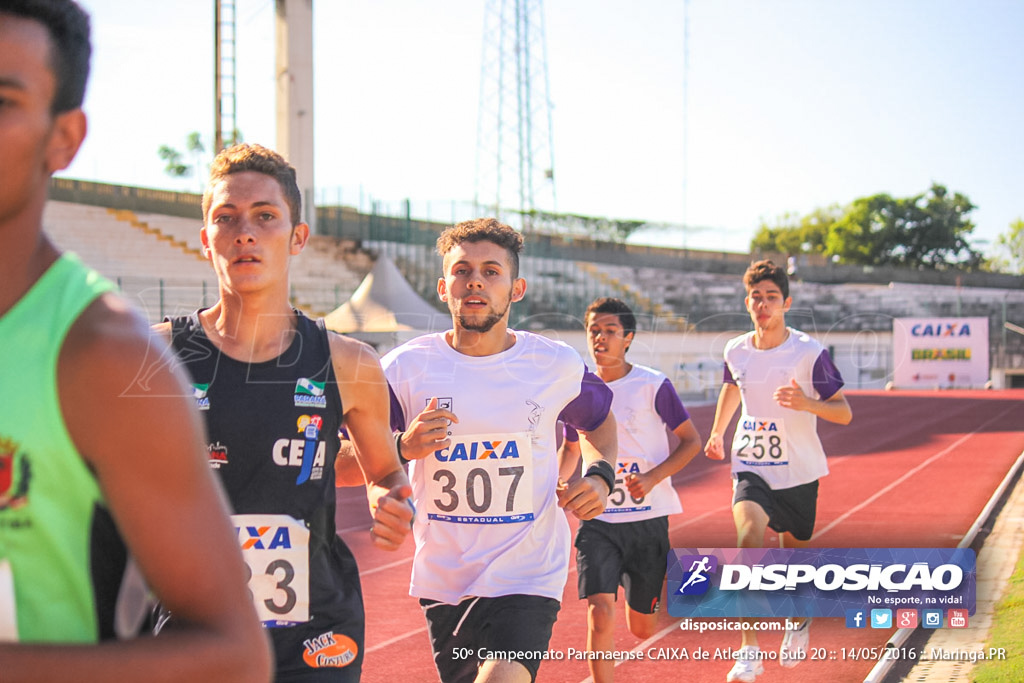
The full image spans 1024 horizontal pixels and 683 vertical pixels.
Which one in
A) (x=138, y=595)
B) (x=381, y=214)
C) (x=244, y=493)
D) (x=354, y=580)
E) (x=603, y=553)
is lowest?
(x=603, y=553)

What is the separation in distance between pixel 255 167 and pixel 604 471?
1.71 m

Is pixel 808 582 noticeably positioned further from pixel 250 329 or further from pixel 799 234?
pixel 799 234

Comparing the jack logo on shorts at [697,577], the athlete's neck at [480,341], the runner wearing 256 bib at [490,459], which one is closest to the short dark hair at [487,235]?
the runner wearing 256 bib at [490,459]

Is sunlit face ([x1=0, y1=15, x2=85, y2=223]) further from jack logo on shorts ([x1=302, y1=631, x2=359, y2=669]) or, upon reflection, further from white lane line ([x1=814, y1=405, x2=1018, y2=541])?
white lane line ([x1=814, y1=405, x2=1018, y2=541])

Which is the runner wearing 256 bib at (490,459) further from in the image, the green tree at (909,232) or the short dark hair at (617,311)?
the green tree at (909,232)

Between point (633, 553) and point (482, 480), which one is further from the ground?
point (482, 480)

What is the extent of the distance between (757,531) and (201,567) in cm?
545

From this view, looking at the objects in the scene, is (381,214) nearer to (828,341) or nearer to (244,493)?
(828,341)

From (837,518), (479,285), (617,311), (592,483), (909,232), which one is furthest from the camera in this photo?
(909,232)

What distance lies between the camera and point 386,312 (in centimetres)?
1565

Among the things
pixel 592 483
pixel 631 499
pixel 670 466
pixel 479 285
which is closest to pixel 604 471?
pixel 592 483

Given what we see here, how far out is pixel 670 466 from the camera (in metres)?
5.27

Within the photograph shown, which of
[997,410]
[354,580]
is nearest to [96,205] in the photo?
[997,410]

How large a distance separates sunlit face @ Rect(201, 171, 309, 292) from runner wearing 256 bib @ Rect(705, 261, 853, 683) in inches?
154
